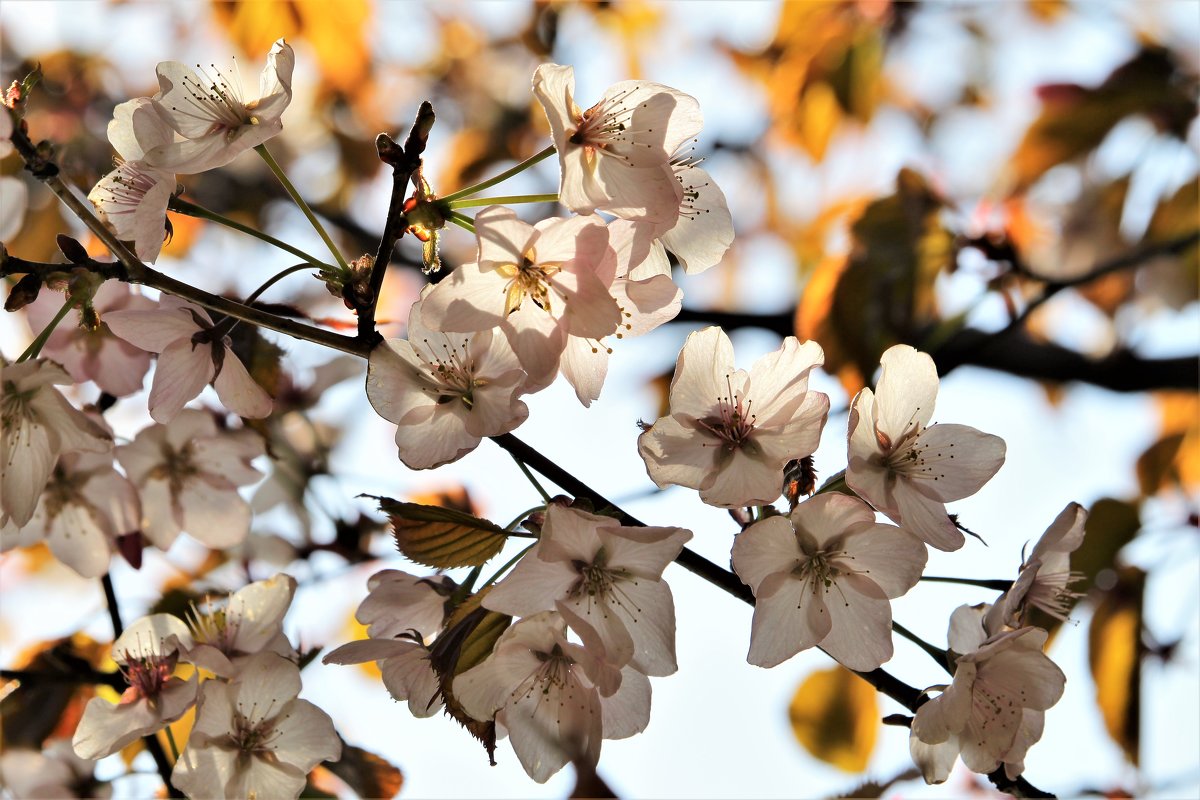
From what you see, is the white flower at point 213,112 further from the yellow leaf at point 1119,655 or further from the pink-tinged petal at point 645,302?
the yellow leaf at point 1119,655

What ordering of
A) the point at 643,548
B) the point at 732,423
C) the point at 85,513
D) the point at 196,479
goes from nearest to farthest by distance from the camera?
the point at 643,548
the point at 732,423
the point at 85,513
the point at 196,479

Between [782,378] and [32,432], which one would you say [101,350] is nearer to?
[32,432]

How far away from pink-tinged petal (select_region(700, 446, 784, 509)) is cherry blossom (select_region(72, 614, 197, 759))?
0.53 metres

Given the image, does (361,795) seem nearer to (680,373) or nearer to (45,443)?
(45,443)

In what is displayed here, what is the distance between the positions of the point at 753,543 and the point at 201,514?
2.66 ft

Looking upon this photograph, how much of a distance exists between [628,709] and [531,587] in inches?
6.2

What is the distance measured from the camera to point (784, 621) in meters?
0.77

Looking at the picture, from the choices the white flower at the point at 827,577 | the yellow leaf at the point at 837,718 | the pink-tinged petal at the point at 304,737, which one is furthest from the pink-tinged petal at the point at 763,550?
the yellow leaf at the point at 837,718

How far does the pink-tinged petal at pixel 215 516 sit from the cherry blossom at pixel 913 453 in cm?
83

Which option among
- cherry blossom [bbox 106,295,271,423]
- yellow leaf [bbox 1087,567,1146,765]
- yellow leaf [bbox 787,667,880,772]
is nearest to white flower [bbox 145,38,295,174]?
cherry blossom [bbox 106,295,271,423]

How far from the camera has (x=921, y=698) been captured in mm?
821

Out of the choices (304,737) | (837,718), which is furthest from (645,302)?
(837,718)

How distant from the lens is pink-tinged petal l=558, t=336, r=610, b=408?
2.67ft

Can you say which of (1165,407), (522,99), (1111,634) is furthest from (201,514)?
(1165,407)
